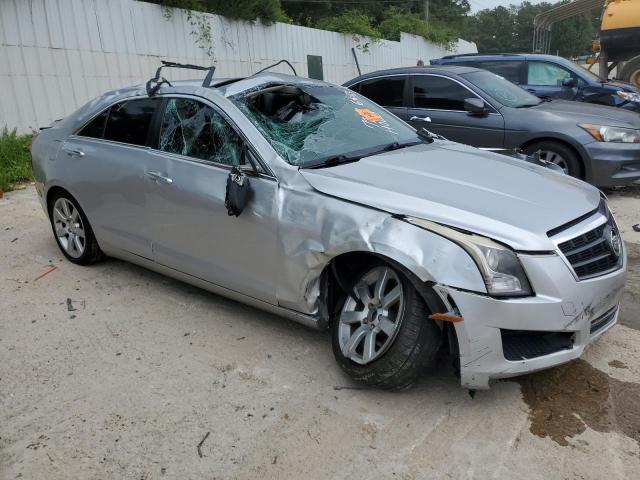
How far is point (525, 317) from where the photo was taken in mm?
2529

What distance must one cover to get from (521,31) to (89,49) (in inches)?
3194

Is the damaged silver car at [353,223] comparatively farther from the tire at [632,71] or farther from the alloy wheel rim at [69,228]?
the tire at [632,71]

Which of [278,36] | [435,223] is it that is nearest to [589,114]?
[435,223]

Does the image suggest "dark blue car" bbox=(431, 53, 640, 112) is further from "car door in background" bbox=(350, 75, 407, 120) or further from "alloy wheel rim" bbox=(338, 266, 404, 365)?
"alloy wheel rim" bbox=(338, 266, 404, 365)

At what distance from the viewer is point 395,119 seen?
171 inches

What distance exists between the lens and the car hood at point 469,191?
2666 mm

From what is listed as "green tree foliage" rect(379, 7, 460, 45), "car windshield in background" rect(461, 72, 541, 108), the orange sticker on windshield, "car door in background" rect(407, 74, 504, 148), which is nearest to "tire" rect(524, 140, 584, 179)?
"car door in background" rect(407, 74, 504, 148)

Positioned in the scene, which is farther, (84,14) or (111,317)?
(84,14)

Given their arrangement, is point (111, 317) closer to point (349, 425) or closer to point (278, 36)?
point (349, 425)

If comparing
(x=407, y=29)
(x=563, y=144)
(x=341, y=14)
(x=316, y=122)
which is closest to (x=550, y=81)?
(x=563, y=144)

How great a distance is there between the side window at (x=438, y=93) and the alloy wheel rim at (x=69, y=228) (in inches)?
175

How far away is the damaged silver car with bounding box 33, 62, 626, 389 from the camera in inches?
102

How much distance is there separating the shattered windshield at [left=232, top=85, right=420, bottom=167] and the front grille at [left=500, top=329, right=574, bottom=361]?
1491 millimetres

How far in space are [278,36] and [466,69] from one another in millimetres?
8272
